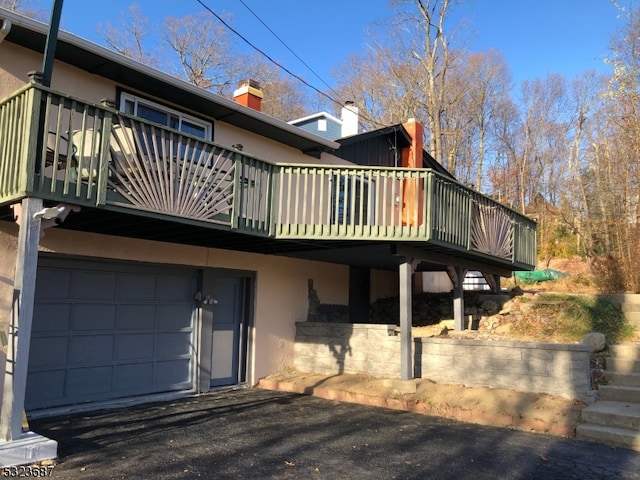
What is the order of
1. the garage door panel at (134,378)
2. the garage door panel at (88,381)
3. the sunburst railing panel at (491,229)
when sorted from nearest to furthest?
1. the garage door panel at (88,381)
2. the garage door panel at (134,378)
3. the sunburst railing panel at (491,229)

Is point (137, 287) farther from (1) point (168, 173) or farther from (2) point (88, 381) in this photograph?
(1) point (168, 173)

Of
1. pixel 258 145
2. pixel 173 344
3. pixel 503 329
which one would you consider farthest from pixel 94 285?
pixel 503 329

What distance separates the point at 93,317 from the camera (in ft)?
26.5

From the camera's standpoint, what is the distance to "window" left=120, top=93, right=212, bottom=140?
27.8 feet

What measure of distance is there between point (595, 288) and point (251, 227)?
9962mm

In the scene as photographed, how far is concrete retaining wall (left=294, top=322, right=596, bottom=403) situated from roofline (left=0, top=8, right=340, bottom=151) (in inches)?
154

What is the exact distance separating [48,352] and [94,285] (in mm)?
1180

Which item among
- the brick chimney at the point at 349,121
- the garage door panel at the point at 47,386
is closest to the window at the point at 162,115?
the garage door panel at the point at 47,386

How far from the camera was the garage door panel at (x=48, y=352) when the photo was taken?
7.33m

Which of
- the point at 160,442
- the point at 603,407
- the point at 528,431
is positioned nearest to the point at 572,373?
the point at 603,407

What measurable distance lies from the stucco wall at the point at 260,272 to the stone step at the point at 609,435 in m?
5.83

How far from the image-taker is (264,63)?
971 inches

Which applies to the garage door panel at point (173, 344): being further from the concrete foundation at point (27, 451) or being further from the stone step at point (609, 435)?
the stone step at point (609, 435)

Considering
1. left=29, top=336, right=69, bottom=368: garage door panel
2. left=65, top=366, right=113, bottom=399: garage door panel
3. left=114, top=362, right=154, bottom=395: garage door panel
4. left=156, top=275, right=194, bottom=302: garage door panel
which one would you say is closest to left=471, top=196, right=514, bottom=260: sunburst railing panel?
left=156, top=275, right=194, bottom=302: garage door panel
